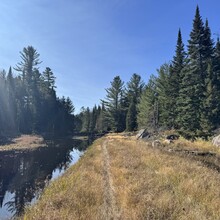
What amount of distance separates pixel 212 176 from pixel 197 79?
29.3 metres

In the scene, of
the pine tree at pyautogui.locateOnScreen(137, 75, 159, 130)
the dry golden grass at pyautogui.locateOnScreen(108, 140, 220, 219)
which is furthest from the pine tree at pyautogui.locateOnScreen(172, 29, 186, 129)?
the dry golden grass at pyautogui.locateOnScreen(108, 140, 220, 219)

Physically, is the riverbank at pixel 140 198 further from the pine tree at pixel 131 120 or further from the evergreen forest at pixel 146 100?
the pine tree at pixel 131 120

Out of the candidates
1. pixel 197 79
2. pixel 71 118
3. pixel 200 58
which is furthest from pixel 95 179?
pixel 71 118

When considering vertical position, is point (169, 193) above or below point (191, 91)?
below

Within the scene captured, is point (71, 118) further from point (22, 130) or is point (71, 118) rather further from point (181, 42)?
point (181, 42)

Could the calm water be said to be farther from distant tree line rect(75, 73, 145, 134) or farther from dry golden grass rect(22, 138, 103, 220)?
distant tree line rect(75, 73, 145, 134)

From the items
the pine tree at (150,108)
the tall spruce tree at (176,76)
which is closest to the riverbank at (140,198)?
the tall spruce tree at (176,76)

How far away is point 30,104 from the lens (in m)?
69.5

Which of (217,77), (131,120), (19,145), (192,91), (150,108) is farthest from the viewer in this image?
(131,120)

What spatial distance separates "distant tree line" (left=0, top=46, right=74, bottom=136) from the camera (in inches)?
2340

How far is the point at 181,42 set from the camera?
44.4m

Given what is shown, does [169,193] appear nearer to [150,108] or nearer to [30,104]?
[150,108]

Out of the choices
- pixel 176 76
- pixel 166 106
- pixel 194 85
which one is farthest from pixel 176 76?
pixel 194 85

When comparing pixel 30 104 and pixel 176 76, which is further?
pixel 30 104
